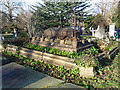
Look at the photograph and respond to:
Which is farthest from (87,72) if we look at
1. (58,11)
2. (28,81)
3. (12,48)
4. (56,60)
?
(58,11)

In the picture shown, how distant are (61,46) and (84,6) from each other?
915 inches

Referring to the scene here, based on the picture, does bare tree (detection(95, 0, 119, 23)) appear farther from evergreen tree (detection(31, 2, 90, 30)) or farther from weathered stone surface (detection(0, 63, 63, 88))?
weathered stone surface (detection(0, 63, 63, 88))

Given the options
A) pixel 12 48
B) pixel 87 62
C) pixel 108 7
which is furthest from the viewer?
pixel 108 7

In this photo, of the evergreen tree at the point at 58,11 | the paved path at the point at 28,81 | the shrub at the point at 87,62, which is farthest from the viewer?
the evergreen tree at the point at 58,11

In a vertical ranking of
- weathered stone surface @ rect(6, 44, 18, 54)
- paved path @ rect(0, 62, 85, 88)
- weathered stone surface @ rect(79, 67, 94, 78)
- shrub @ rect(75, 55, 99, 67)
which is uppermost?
weathered stone surface @ rect(6, 44, 18, 54)

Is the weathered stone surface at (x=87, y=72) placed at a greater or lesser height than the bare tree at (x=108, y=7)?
lesser

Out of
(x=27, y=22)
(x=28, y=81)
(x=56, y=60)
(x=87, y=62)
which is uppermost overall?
(x=27, y=22)

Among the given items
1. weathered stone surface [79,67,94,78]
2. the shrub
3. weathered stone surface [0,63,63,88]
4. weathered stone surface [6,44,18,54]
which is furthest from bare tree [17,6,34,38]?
weathered stone surface [79,67,94,78]

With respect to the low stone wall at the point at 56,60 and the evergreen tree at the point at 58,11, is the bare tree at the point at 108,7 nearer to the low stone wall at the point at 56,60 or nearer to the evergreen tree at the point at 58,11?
the evergreen tree at the point at 58,11

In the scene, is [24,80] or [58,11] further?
[58,11]

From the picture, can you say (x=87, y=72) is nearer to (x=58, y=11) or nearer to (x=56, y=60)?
(x=56, y=60)

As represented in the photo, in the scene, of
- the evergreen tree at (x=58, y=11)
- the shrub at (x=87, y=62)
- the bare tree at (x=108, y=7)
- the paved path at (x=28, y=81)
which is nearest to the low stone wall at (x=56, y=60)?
the shrub at (x=87, y=62)

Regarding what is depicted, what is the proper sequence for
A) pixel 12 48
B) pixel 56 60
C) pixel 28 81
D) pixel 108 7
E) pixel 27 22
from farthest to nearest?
pixel 108 7 < pixel 27 22 < pixel 12 48 < pixel 56 60 < pixel 28 81

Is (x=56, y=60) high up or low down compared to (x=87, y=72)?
up
